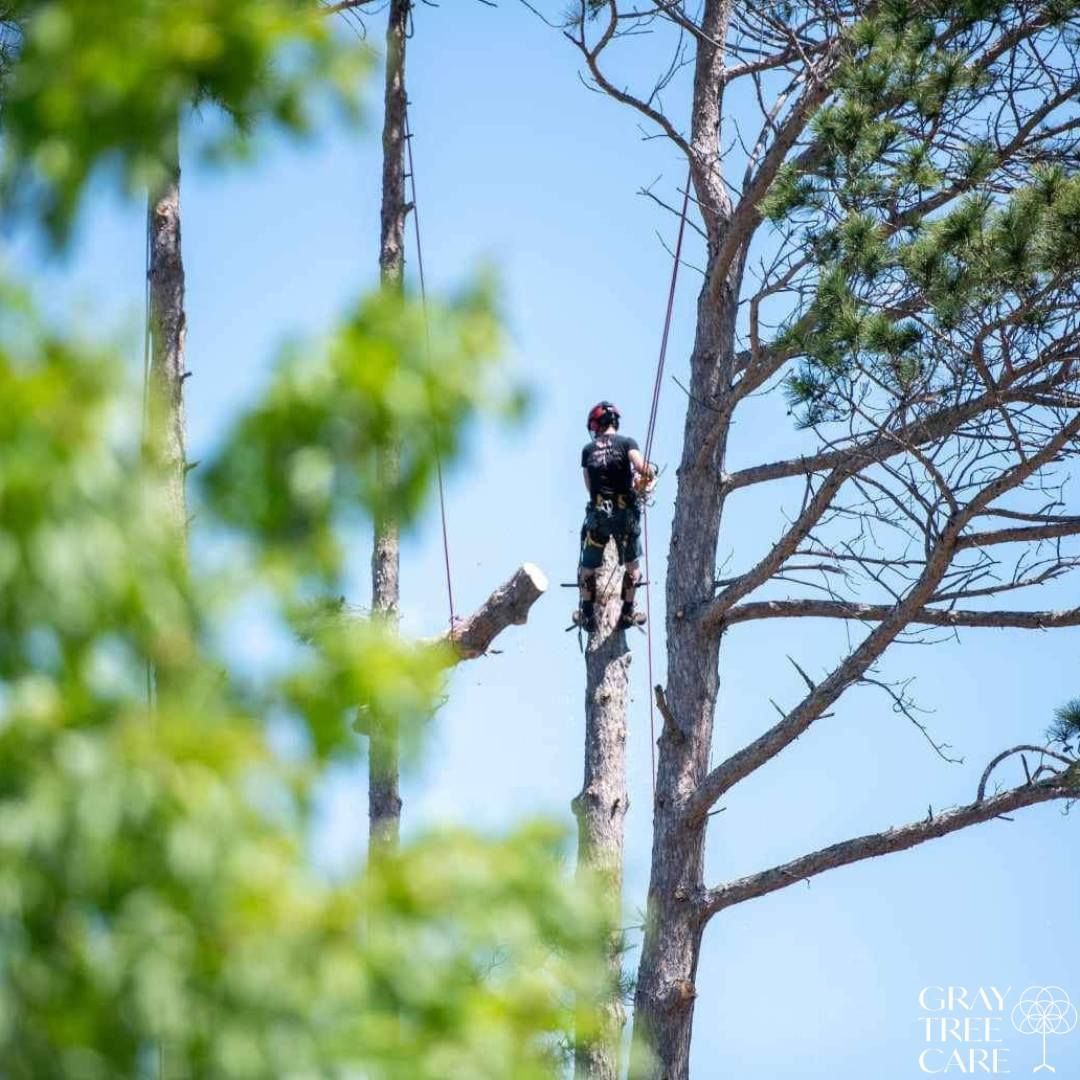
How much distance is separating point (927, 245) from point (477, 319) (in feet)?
15.4

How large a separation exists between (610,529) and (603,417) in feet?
1.92

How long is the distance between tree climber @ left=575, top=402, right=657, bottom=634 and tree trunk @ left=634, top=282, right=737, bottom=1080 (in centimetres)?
60

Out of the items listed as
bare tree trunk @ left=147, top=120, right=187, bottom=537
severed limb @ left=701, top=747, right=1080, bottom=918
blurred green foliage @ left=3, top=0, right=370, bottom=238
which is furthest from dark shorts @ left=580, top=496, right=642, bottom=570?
blurred green foliage @ left=3, top=0, right=370, bottom=238

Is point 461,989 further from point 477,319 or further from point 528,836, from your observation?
point 477,319

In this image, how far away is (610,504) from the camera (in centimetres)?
912

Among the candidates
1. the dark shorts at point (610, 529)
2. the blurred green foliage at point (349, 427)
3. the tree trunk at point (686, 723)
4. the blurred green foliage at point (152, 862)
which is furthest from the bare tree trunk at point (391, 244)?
the blurred green foliage at point (152, 862)

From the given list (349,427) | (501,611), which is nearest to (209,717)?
(349,427)

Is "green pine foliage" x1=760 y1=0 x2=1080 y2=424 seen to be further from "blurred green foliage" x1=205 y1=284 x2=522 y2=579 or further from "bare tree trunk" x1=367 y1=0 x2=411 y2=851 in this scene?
"blurred green foliage" x1=205 y1=284 x2=522 y2=579

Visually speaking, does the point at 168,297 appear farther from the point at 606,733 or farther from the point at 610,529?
the point at 606,733

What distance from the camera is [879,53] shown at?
7.98 meters

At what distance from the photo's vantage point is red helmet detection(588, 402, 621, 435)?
9.16m

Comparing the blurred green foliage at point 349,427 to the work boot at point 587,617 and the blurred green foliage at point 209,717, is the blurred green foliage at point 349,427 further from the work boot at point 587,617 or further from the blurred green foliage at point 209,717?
the work boot at point 587,617

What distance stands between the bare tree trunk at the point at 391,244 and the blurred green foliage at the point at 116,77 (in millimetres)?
5410

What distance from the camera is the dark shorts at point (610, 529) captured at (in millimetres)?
9133
